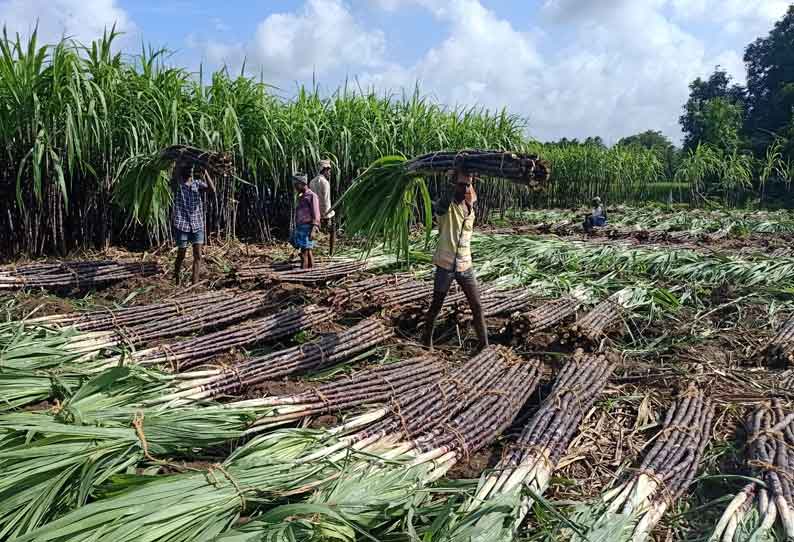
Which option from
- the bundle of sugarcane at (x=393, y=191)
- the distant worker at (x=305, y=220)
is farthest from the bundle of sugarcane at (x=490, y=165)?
the distant worker at (x=305, y=220)

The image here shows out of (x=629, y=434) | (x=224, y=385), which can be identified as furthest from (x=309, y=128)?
(x=629, y=434)

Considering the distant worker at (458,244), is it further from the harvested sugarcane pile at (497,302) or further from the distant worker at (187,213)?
the distant worker at (187,213)

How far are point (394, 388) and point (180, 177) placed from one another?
11.4 feet

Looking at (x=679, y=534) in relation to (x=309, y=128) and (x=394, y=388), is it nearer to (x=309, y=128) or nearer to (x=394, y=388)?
(x=394, y=388)

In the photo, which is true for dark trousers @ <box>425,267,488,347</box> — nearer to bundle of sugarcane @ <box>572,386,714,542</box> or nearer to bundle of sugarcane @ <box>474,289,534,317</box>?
bundle of sugarcane @ <box>474,289,534,317</box>

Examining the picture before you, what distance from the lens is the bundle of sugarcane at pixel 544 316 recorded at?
14.9ft

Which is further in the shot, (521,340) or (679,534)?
(521,340)

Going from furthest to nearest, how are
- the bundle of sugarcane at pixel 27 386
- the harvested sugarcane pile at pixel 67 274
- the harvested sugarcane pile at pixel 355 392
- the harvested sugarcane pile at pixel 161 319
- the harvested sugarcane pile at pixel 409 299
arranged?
the harvested sugarcane pile at pixel 67 274
the harvested sugarcane pile at pixel 409 299
the harvested sugarcane pile at pixel 161 319
the harvested sugarcane pile at pixel 355 392
the bundle of sugarcane at pixel 27 386

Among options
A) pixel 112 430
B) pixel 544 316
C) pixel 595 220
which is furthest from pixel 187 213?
pixel 595 220

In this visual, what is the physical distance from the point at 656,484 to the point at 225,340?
8.96 feet

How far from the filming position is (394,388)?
3.41 m

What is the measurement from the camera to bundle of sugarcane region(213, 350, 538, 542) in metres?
1.98

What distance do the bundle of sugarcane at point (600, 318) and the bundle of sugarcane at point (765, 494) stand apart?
137cm

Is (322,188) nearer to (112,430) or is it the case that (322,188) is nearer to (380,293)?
(380,293)
